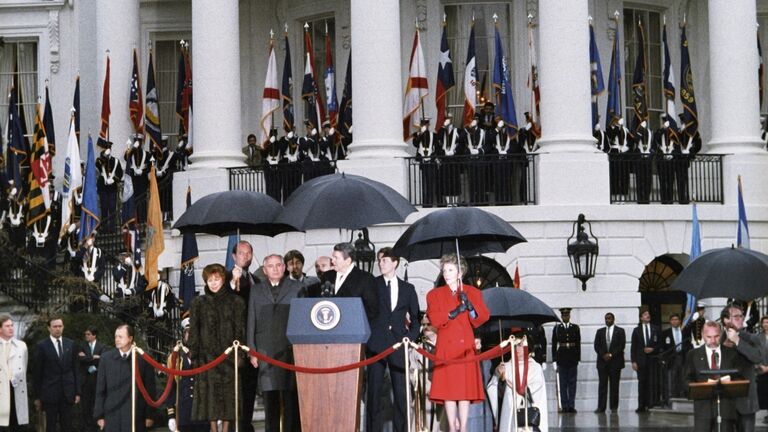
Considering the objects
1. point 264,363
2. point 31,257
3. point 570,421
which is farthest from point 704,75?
point 264,363

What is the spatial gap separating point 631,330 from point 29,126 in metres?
16.4

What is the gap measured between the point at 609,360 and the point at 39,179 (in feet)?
38.5

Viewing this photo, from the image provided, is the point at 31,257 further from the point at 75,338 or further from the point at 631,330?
the point at 631,330

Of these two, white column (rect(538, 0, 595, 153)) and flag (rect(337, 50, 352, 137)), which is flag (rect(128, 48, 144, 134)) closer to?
flag (rect(337, 50, 352, 137))

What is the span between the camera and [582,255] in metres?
35.2

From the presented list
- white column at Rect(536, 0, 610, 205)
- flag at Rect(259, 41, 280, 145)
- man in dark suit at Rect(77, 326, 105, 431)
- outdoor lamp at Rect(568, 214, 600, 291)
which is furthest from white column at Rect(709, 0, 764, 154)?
man in dark suit at Rect(77, 326, 105, 431)

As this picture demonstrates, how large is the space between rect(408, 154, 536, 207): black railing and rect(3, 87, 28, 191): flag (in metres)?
8.08

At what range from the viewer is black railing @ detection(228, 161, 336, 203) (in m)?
37.6

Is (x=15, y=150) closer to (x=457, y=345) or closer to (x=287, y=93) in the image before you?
(x=287, y=93)

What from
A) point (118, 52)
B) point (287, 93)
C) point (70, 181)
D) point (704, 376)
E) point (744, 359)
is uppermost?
point (118, 52)

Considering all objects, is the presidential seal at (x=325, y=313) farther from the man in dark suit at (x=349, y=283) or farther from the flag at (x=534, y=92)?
the flag at (x=534, y=92)

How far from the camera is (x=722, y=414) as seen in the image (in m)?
22.2

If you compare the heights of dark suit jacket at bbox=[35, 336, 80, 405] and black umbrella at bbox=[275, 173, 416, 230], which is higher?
black umbrella at bbox=[275, 173, 416, 230]

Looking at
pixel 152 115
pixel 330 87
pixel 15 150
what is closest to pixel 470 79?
pixel 330 87
